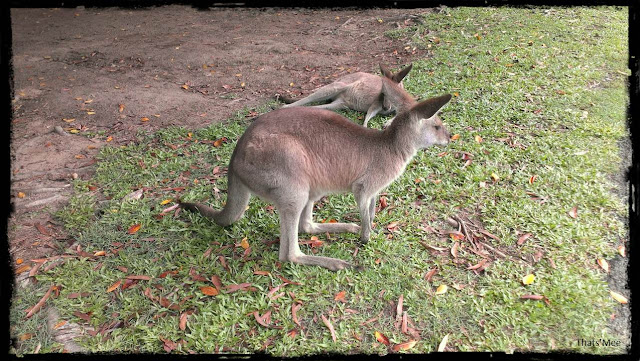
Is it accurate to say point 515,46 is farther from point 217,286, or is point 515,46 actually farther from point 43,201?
point 43,201

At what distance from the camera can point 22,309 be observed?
112 inches

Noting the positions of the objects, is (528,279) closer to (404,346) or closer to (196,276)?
(404,346)

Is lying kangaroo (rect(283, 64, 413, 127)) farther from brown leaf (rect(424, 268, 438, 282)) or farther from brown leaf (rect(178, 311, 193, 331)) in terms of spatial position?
brown leaf (rect(178, 311, 193, 331))

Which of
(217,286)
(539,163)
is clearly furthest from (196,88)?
(539,163)

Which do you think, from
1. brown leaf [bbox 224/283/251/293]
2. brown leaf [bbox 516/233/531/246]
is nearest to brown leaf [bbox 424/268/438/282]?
brown leaf [bbox 516/233/531/246]

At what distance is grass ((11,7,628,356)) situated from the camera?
8.84 ft

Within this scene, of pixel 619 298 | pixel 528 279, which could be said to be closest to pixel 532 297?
pixel 528 279

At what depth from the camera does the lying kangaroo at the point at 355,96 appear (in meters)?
5.56

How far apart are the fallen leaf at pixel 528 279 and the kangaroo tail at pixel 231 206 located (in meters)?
2.13

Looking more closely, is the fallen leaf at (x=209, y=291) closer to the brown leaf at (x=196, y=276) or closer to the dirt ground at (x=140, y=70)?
the brown leaf at (x=196, y=276)

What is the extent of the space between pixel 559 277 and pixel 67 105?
Answer: 616 centimetres

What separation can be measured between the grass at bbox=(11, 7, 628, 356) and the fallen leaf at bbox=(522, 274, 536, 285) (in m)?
0.04

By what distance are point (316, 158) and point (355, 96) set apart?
2728 mm

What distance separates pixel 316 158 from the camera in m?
3.17
